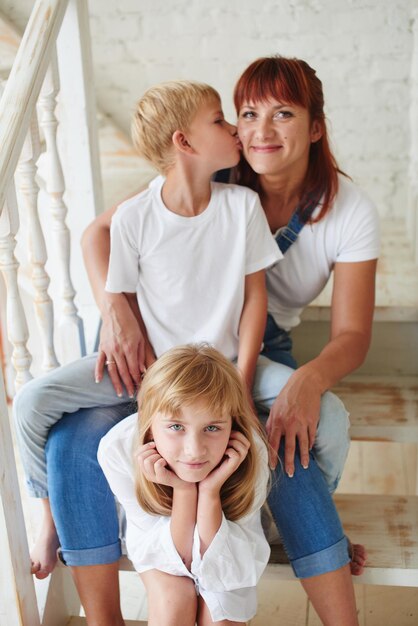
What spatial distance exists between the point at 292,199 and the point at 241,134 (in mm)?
233

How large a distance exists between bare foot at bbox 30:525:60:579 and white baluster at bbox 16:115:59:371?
461 mm

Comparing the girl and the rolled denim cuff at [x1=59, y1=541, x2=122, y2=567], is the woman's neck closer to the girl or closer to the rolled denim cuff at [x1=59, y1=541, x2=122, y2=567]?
the girl

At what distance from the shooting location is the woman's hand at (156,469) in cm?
157

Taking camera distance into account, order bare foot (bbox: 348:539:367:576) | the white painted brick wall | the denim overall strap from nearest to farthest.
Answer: bare foot (bbox: 348:539:367:576), the denim overall strap, the white painted brick wall

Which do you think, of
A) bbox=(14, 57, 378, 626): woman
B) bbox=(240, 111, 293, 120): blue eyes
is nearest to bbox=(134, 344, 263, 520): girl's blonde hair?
bbox=(14, 57, 378, 626): woman

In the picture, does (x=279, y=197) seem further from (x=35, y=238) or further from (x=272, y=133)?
(x=35, y=238)

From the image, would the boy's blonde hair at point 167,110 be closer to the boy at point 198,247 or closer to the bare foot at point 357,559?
the boy at point 198,247

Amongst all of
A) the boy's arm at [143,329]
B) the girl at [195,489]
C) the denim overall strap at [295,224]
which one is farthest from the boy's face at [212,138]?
the girl at [195,489]

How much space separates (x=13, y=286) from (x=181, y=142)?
50 centimetres

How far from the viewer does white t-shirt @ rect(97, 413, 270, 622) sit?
1597mm

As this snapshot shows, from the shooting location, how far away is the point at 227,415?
1568 millimetres

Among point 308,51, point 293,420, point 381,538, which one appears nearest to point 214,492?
point 293,420

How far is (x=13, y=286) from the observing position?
186 centimetres

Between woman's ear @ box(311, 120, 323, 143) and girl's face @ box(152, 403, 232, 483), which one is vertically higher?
woman's ear @ box(311, 120, 323, 143)
